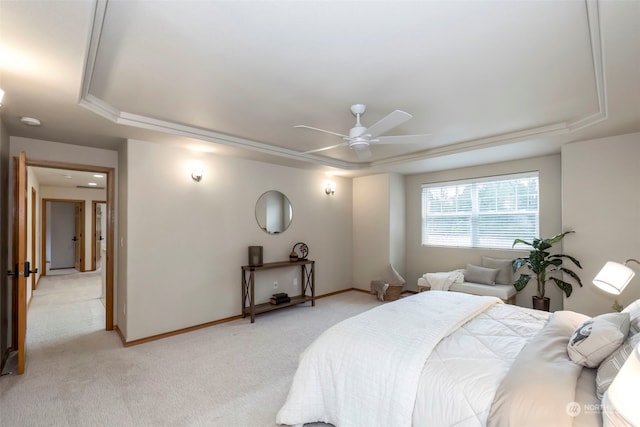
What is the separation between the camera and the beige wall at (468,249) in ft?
14.7

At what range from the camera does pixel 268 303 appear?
485 centimetres

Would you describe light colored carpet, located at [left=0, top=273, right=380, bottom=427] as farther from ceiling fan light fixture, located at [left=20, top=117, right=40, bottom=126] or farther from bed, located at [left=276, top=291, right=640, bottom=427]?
ceiling fan light fixture, located at [left=20, top=117, right=40, bottom=126]

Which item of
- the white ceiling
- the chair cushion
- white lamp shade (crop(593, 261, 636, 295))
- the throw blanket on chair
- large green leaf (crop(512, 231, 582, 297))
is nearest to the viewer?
the white ceiling

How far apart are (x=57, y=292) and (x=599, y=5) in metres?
8.64

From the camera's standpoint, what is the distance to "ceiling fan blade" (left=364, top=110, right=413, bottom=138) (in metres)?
2.36

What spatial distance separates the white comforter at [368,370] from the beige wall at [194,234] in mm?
2476

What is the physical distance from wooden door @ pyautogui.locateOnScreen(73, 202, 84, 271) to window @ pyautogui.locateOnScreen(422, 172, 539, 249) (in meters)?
9.60

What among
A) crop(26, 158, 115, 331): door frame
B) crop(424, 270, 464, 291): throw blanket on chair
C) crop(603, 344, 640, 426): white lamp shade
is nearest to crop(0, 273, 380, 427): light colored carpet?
crop(26, 158, 115, 331): door frame

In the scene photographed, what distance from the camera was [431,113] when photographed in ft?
10.4

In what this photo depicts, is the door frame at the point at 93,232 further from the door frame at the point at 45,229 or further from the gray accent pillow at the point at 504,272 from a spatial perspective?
the gray accent pillow at the point at 504,272

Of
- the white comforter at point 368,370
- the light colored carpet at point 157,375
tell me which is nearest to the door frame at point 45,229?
the light colored carpet at point 157,375

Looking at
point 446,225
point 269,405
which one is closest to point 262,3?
point 269,405

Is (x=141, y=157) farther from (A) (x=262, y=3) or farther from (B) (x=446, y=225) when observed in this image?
(B) (x=446, y=225)

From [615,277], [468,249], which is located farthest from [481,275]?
[615,277]
